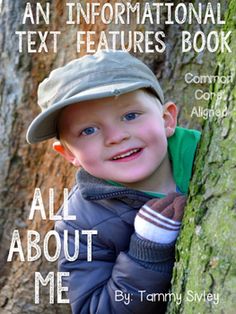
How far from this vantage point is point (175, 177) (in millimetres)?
1418

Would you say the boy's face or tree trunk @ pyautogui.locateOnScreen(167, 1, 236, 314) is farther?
the boy's face

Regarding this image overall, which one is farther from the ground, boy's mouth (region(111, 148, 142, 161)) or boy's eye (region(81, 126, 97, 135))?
boy's eye (region(81, 126, 97, 135))

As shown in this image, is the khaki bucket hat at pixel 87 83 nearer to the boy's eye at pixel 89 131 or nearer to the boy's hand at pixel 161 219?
the boy's eye at pixel 89 131

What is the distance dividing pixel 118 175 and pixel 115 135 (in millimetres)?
69

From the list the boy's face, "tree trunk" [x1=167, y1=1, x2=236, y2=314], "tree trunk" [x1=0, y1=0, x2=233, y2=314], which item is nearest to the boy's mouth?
the boy's face

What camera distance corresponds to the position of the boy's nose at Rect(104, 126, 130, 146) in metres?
1.33

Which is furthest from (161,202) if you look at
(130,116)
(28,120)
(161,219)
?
(28,120)

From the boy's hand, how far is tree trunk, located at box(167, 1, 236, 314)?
4 centimetres

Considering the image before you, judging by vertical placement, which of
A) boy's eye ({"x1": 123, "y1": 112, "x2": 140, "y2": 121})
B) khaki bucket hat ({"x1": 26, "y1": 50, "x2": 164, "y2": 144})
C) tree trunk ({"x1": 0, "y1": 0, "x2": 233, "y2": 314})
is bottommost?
tree trunk ({"x1": 0, "y1": 0, "x2": 233, "y2": 314})

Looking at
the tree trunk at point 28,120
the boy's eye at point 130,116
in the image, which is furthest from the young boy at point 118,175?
the tree trunk at point 28,120

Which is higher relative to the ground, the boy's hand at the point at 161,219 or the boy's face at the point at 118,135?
the boy's face at the point at 118,135

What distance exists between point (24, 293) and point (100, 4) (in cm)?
67

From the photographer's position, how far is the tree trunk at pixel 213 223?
1123 mm

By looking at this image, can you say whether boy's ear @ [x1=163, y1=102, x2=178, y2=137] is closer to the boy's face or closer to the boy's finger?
the boy's face
